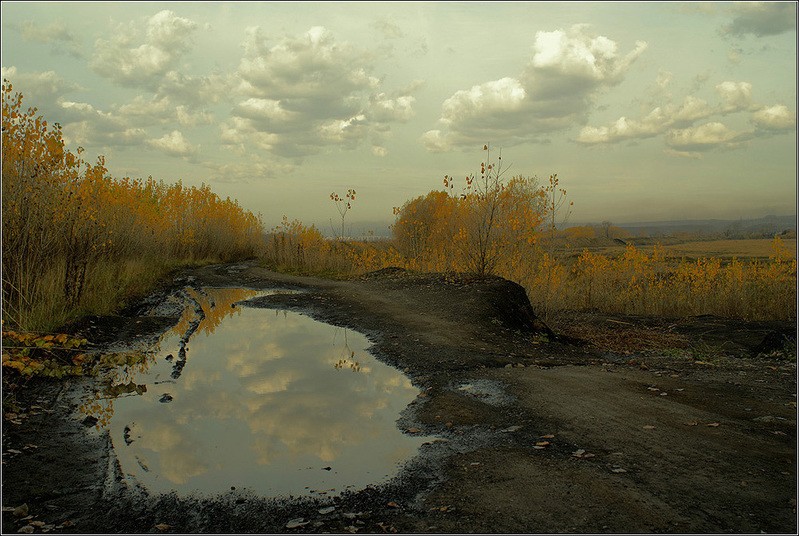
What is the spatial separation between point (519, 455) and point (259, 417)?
8.46 ft

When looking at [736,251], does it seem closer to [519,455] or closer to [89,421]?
[519,455]

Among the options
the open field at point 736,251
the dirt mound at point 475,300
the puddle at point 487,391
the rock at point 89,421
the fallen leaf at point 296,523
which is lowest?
the rock at point 89,421

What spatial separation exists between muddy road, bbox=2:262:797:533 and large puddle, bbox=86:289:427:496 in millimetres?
196

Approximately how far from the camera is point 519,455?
14.0 ft

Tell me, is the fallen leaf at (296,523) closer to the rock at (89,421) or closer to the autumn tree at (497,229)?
the rock at (89,421)

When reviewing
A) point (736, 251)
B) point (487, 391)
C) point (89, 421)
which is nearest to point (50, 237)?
point (89, 421)

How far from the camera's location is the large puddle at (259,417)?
4.00 meters

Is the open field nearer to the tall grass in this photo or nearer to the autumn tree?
the autumn tree

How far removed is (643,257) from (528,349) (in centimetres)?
867

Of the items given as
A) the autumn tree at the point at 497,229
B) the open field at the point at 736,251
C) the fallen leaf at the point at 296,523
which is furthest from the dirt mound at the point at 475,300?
the open field at the point at 736,251

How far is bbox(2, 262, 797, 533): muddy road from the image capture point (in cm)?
330

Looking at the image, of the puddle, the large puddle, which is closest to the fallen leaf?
the large puddle

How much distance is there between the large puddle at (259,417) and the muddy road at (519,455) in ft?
0.64

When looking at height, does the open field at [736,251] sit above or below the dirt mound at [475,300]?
above
